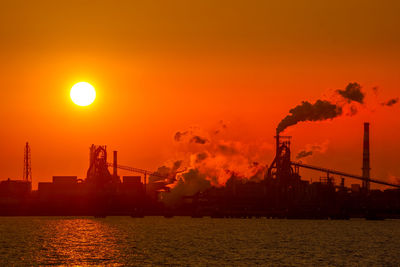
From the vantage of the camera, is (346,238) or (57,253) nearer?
(57,253)

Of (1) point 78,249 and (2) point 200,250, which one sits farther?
(1) point 78,249

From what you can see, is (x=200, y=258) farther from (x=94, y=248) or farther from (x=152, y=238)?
(x=152, y=238)

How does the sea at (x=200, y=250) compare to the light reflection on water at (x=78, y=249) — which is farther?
the light reflection on water at (x=78, y=249)

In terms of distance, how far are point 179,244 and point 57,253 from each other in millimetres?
27951

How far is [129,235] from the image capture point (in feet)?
602

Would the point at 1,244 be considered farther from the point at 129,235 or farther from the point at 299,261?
the point at 299,261

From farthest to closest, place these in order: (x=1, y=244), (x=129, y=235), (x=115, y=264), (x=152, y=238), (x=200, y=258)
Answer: (x=129, y=235) → (x=152, y=238) → (x=1, y=244) → (x=200, y=258) → (x=115, y=264)

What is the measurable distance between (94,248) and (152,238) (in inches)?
1253

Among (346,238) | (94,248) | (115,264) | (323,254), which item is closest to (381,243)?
(346,238)

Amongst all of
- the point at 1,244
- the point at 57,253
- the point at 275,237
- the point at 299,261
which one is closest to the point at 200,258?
the point at 299,261

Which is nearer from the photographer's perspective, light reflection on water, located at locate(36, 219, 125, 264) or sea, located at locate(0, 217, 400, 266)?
sea, located at locate(0, 217, 400, 266)

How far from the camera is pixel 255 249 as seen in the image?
13850 cm

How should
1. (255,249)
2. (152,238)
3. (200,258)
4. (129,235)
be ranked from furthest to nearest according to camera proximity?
(129,235), (152,238), (255,249), (200,258)

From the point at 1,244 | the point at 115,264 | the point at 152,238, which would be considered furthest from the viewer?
the point at 152,238
